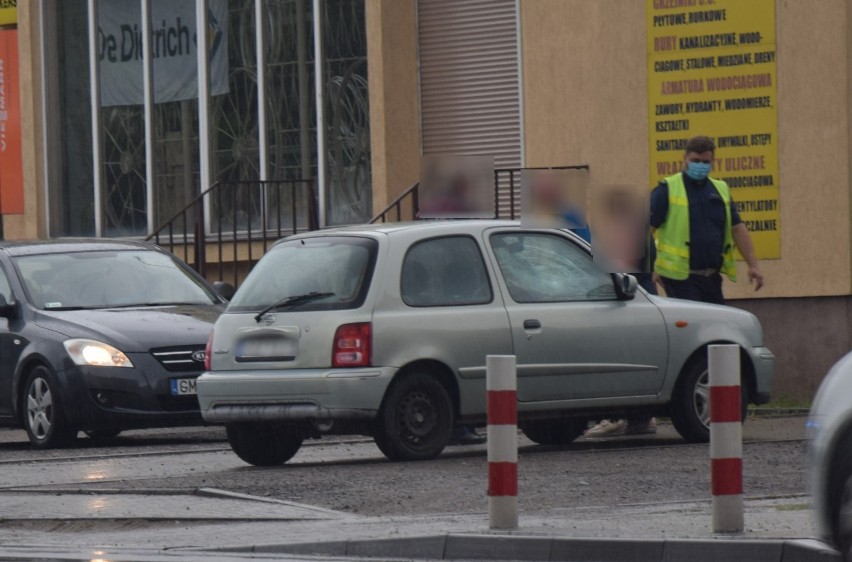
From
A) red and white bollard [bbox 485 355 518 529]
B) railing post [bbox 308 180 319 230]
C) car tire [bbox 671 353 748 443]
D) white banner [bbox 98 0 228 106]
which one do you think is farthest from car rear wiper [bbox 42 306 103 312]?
white banner [bbox 98 0 228 106]

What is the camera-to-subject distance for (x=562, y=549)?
7.68 meters

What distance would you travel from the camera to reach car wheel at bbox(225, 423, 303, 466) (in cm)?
1218

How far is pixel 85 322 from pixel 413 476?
4464 millimetres

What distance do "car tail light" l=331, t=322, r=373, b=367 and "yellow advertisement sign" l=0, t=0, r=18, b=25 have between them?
1451 cm

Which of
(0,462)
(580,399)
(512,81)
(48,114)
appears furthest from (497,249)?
(48,114)

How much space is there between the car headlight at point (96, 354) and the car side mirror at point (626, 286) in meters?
3.66

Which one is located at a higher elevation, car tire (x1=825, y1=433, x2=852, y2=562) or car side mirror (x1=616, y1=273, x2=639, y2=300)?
car side mirror (x1=616, y1=273, x2=639, y2=300)

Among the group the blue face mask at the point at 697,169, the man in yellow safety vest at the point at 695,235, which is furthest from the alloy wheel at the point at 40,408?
the blue face mask at the point at 697,169

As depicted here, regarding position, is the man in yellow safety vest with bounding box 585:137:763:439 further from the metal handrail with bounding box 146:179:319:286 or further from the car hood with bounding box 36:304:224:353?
the metal handrail with bounding box 146:179:319:286

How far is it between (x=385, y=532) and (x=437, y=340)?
3.61 m

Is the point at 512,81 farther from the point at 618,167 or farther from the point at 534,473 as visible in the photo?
the point at 534,473

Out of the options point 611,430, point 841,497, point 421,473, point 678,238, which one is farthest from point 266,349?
point 841,497

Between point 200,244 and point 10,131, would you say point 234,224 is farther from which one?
point 10,131

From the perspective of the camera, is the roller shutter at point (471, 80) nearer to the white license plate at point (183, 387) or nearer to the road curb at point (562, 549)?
the white license plate at point (183, 387)
